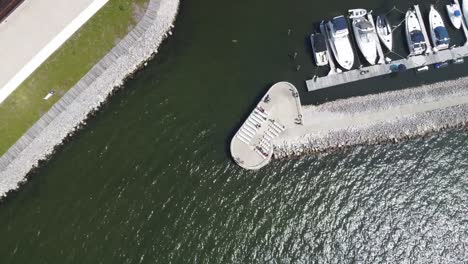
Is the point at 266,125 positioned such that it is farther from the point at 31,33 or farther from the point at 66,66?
the point at 31,33

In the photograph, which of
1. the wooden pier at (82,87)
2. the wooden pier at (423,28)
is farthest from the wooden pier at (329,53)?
the wooden pier at (82,87)

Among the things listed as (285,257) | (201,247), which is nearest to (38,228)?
(201,247)

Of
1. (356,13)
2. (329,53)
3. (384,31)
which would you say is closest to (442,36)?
(384,31)

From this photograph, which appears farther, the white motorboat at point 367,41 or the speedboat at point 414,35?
the speedboat at point 414,35

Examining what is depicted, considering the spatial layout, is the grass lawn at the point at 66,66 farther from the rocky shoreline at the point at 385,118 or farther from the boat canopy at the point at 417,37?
the boat canopy at the point at 417,37

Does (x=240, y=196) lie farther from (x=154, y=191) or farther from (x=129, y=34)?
(x=129, y=34)

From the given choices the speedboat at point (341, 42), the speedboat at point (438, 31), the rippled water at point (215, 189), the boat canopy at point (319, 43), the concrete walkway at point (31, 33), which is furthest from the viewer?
the speedboat at point (438, 31)

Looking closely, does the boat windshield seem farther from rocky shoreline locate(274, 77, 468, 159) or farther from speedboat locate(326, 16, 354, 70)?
speedboat locate(326, 16, 354, 70)
